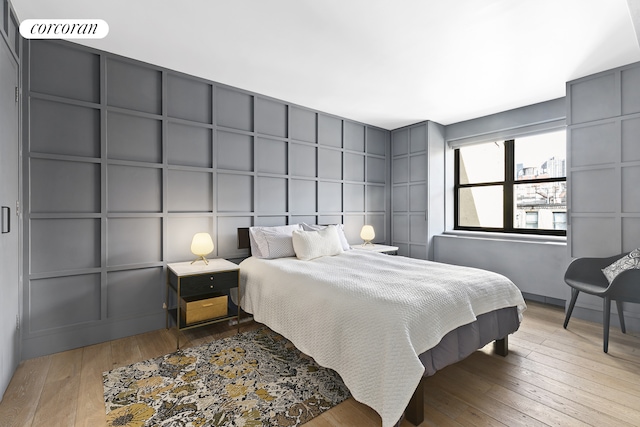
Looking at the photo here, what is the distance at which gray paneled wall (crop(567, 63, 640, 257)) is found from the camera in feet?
9.84

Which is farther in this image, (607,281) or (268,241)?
(268,241)

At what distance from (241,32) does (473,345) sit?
2976 mm

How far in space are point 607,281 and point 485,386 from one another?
6.36 ft

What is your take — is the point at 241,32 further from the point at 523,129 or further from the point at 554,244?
the point at 554,244

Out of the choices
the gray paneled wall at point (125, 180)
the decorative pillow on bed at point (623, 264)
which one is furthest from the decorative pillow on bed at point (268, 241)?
the decorative pillow on bed at point (623, 264)

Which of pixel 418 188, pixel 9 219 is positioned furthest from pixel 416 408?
pixel 418 188

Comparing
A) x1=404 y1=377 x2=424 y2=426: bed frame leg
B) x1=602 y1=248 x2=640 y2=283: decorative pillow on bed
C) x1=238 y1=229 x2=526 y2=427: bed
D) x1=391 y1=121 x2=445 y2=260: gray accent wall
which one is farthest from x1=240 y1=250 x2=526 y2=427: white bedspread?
x1=391 y1=121 x2=445 y2=260: gray accent wall

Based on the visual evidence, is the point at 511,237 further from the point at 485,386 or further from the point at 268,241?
the point at 268,241

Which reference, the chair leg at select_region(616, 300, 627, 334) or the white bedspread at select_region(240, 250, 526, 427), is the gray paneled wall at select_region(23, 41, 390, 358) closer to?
the white bedspread at select_region(240, 250, 526, 427)

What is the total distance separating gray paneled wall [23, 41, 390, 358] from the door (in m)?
0.18

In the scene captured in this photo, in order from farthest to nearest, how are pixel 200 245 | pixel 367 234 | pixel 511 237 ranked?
pixel 367 234 < pixel 511 237 < pixel 200 245

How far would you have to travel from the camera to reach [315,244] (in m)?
3.32

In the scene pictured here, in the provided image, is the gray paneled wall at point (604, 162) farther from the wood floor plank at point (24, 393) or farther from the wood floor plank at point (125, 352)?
the wood floor plank at point (24, 393)

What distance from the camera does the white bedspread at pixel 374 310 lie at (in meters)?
1.60
